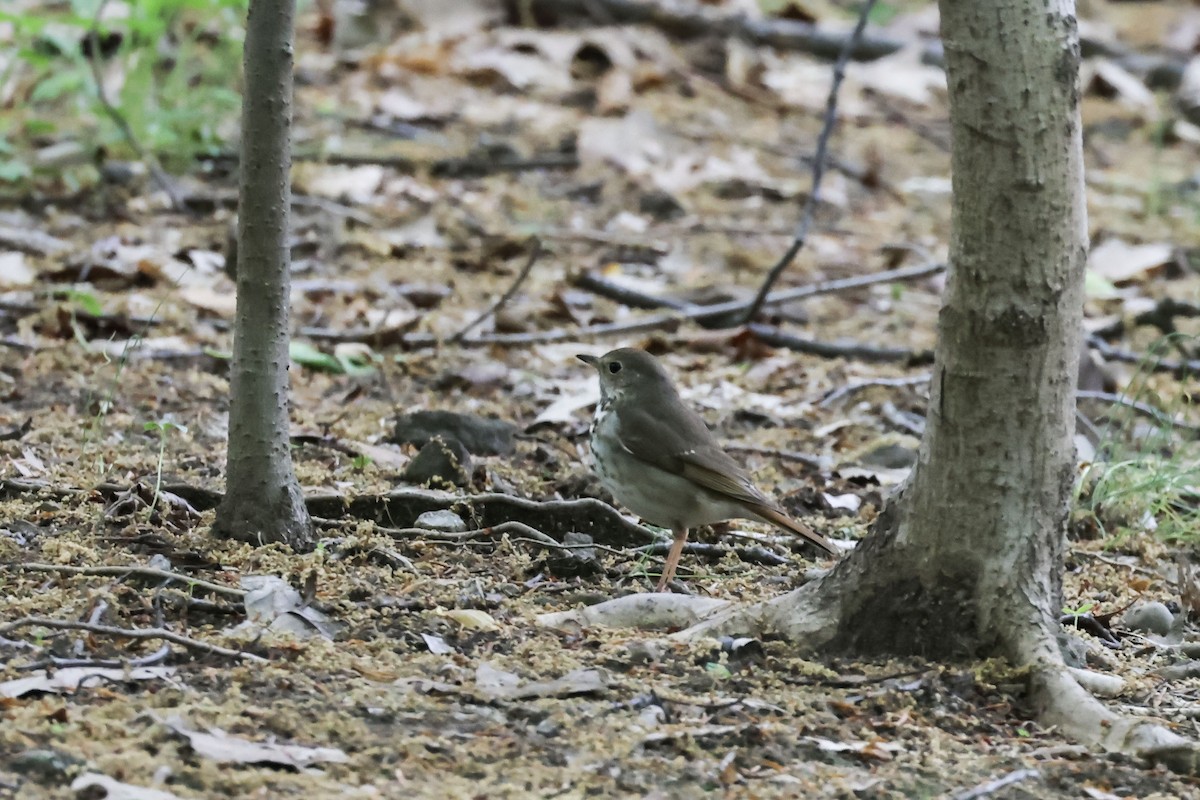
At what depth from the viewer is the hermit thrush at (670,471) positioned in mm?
4500

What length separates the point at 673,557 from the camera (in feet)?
14.4

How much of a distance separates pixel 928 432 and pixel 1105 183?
8209mm

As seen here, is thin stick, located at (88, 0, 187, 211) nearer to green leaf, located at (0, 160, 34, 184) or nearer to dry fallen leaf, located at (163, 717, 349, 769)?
green leaf, located at (0, 160, 34, 184)

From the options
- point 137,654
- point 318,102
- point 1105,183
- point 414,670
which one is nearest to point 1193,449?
point 414,670

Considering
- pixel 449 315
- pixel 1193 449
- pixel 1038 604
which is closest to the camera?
pixel 1038 604

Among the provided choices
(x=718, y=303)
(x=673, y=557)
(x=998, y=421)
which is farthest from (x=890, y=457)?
(x=998, y=421)

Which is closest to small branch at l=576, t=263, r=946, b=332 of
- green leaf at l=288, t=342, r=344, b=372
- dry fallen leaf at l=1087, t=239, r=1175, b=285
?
green leaf at l=288, t=342, r=344, b=372

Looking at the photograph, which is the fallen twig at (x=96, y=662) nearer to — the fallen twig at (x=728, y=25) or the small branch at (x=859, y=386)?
the small branch at (x=859, y=386)

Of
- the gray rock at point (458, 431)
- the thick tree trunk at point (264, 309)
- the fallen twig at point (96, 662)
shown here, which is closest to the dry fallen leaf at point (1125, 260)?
the gray rock at point (458, 431)

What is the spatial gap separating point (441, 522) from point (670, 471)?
672mm

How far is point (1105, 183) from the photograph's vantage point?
11.1 metres

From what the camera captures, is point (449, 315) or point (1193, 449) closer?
point (1193, 449)

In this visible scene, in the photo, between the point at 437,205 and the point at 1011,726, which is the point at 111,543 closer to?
the point at 1011,726

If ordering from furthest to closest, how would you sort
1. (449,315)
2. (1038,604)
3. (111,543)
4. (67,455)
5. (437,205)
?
(437,205)
(449,315)
(67,455)
(111,543)
(1038,604)
